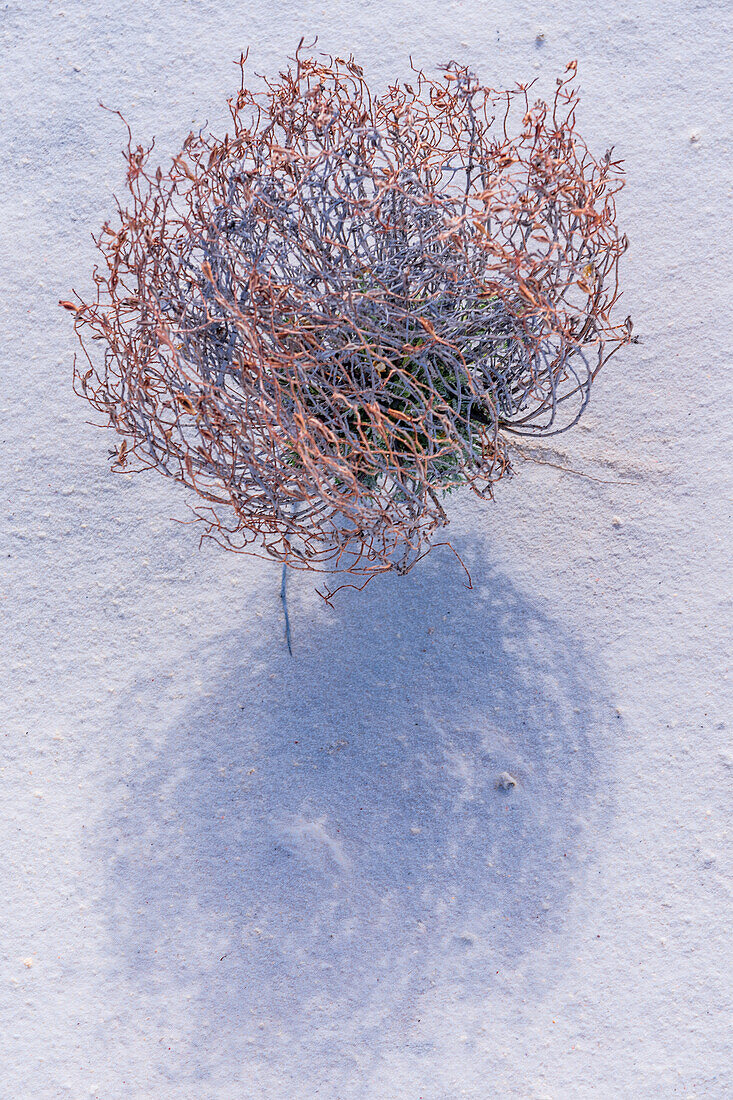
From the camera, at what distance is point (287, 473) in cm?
124

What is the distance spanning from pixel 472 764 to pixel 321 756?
31cm

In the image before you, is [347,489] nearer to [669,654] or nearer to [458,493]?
[458,493]

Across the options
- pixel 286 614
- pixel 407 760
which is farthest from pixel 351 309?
pixel 407 760

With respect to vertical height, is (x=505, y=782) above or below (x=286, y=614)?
below

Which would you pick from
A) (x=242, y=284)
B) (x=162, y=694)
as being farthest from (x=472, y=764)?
(x=242, y=284)

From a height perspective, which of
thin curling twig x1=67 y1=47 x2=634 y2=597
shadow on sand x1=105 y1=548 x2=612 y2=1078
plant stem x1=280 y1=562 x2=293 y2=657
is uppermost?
thin curling twig x1=67 y1=47 x2=634 y2=597

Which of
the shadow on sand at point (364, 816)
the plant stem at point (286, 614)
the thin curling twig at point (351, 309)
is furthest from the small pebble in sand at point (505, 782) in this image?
the thin curling twig at point (351, 309)

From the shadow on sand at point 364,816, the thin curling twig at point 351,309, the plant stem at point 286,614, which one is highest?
the thin curling twig at point 351,309

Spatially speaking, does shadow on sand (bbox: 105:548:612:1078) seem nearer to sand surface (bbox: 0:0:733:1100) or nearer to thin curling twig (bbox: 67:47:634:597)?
sand surface (bbox: 0:0:733:1100)

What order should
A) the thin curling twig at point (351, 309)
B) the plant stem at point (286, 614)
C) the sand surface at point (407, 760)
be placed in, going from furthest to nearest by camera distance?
the plant stem at point (286, 614)
the sand surface at point (407, 760)
the thin curling twig at point (351, 309)

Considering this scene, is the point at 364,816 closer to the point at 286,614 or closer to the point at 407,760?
the point at 407,760

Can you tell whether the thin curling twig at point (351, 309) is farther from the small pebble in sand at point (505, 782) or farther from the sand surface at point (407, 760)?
the small pebble in sand at point (505, 782)

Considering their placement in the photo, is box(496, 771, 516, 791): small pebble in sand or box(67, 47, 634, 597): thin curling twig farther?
box(496, 771, 516, 791): small pebble in sand

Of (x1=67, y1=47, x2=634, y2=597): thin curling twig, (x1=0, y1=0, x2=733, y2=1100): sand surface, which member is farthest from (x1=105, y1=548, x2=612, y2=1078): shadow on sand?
(x1=67, y1=47, x2=634, y2=597): thin curling twig
